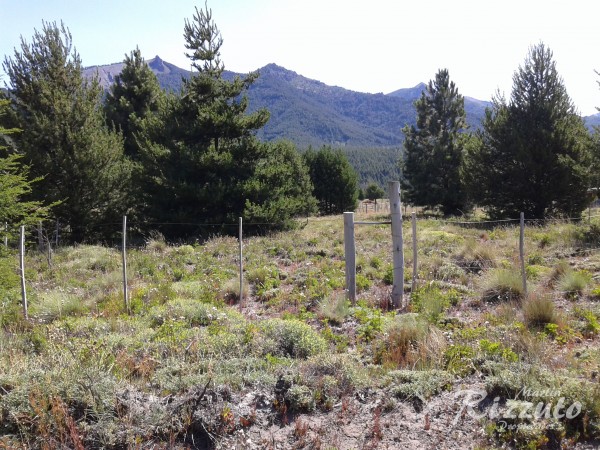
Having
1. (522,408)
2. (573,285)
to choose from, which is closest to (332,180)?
(573,285)

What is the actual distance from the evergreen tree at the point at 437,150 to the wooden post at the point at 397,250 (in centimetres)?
2360

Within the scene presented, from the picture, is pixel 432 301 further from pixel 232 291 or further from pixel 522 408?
pixel 232 291

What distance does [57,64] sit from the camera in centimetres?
1847

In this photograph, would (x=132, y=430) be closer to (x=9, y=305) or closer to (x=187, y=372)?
(x=187, y=372)

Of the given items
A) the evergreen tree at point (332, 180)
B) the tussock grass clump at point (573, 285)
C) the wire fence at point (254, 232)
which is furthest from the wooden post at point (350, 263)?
the evergreen tree at point (332, 180)

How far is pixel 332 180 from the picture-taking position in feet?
132

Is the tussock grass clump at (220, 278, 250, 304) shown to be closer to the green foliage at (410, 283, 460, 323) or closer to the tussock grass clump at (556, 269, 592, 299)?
the green foliage at (410, 283, 460, 323)

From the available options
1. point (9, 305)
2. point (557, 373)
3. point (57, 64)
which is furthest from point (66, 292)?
point (57, 64)

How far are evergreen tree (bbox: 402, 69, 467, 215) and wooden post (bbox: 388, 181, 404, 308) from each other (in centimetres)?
2360

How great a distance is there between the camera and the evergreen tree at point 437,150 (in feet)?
103

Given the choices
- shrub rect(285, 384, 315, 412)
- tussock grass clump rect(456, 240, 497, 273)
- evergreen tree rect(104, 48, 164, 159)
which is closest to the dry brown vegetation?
shrub rect(285, 384, 315, 412)

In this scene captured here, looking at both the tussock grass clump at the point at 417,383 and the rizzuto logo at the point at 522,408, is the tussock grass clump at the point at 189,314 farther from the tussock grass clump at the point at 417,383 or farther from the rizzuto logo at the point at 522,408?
the rizzuto logo at the point at 522,408

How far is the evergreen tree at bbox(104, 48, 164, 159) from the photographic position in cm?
2527

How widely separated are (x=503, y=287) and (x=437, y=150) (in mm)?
25533
